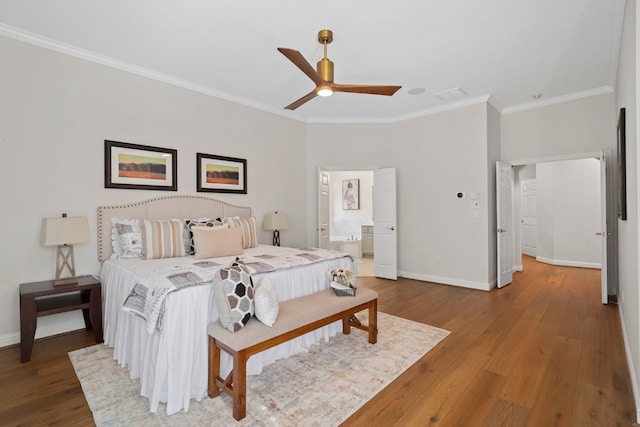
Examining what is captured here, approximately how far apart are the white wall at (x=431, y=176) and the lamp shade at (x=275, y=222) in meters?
0.96

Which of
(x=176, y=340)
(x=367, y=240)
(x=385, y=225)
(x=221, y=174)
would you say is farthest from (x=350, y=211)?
(x=176, y=340)

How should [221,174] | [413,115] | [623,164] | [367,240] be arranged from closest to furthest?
1. [623,164]
2. [221,174]
3. [413,115]
4. [367,240]

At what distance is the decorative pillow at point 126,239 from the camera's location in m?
3.23

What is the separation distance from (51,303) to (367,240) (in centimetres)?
631

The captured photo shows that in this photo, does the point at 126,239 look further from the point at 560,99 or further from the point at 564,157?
the point at 560,99

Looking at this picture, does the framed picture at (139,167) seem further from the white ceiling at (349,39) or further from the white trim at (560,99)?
the white trim at (560,99)

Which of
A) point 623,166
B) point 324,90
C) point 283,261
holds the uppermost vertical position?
point 324,90

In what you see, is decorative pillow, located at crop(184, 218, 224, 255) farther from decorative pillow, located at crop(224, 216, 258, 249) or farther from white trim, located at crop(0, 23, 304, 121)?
white trim, located at crop(0, 23, 304, 121)

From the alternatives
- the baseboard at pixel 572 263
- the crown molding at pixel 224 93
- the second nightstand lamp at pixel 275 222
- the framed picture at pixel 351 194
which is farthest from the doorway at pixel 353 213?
the baseboard at pixel 572 263

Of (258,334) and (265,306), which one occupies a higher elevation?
(265,306)

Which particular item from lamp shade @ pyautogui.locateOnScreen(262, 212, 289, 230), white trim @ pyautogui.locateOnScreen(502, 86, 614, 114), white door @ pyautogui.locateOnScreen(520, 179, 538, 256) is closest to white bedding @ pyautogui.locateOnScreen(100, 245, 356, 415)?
lamp shade @ pyautogui.locateOnScreen(262, 212, 289, 230)

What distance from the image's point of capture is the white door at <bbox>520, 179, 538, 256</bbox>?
7.86 metres

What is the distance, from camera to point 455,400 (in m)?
2.07

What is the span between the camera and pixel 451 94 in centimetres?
456
